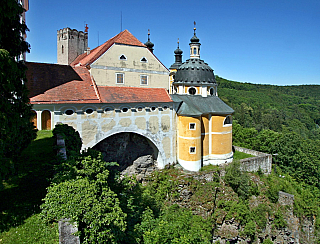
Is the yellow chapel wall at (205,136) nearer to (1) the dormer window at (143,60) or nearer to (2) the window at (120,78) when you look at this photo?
(1) the dormer window at (143,60)

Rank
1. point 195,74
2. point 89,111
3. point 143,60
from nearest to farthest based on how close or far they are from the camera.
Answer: point 89,111 < point 143,60 < point 195,74

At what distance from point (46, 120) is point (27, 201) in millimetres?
9860

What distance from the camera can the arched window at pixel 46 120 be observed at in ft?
56.4

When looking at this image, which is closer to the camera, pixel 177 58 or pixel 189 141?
pixel 189 141

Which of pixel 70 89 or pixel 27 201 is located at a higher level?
pixel 70 89

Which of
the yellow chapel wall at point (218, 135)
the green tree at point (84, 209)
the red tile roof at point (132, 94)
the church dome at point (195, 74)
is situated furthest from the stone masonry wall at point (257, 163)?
the green tree at point (84, 209)

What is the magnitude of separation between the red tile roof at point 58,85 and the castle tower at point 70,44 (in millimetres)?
11335

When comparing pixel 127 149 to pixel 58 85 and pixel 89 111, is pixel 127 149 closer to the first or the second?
pixel 89 111

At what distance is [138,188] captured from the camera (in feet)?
64.6

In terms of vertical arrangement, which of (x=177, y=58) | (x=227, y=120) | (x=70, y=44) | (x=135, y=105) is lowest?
(x=227, y=120)

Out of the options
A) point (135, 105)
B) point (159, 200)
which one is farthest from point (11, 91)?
point (159, 200)

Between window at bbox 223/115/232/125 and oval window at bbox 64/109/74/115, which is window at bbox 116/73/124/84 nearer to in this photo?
oval window at bbox 64/109/74/115

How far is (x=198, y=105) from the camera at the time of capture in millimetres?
25016

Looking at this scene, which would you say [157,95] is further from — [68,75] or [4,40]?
[4,40]
